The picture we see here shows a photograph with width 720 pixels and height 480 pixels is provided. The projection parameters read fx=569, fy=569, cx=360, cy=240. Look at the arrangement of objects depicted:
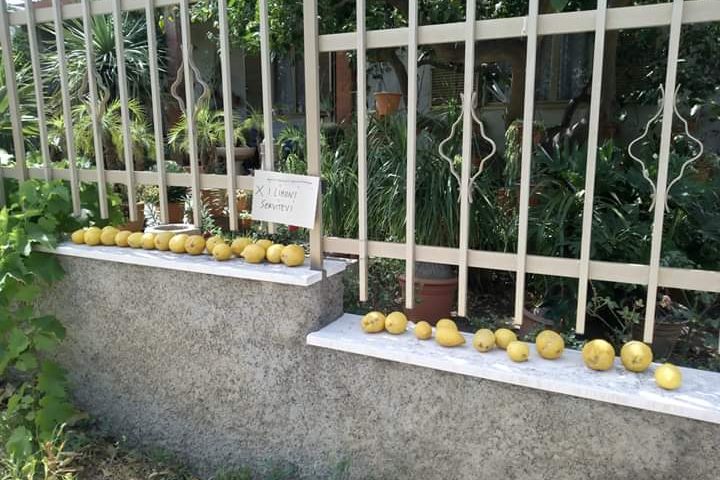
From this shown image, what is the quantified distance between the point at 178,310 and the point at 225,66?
0.96 metres

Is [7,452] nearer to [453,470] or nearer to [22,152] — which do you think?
[22,152]

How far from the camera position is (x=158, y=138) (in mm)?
2291

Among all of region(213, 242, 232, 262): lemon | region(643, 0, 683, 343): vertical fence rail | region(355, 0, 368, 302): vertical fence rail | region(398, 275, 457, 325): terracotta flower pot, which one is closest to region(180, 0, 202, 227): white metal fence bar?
region(213, 242, 232, 262): lemon

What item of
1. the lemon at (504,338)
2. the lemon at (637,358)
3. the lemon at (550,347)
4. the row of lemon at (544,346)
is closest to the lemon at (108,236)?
the row of lemon at (544,346)

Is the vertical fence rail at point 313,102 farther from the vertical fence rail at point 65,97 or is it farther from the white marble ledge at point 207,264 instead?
the vertical fence rail at point 65,97

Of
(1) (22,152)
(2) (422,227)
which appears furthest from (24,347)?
(2) (422,227)

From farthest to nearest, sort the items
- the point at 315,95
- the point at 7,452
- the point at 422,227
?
1. the point at 422,227
2. the point at 7,452
3. the point at 315,95

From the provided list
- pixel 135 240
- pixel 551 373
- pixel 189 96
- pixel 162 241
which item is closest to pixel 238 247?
pixel 162 241

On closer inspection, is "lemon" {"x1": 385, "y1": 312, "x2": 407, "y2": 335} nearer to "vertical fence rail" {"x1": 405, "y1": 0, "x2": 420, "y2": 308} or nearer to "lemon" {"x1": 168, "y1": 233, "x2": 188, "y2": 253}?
"vertical fence rail" {"x1": 405, "y1": 0, "x2": 420, "y2": 308}

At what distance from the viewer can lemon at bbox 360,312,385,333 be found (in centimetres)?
200

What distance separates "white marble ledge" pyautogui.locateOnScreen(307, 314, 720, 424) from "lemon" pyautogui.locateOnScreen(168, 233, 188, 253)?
0.73 meters

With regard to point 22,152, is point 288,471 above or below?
below

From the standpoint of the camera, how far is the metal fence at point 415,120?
1.57 m

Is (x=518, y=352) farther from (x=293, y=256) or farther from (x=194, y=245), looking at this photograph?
(x=194, y=245)
